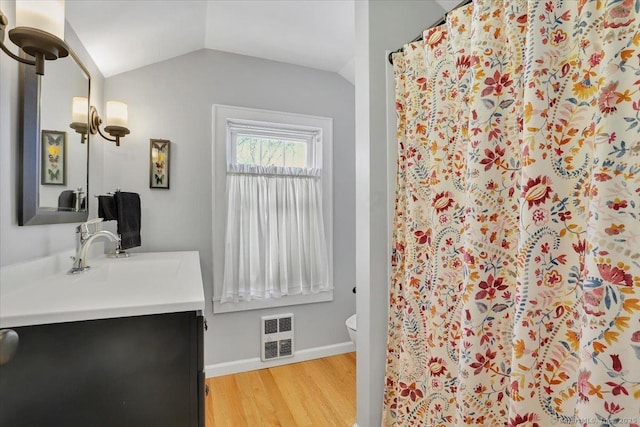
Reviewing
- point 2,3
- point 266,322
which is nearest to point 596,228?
point 2,3

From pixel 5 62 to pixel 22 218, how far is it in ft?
1.66

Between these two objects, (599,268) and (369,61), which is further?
(369,61)

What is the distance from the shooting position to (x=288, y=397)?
6.42 feet

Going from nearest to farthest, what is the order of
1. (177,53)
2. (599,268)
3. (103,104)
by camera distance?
(599,268) → (103,104) → (177,53)

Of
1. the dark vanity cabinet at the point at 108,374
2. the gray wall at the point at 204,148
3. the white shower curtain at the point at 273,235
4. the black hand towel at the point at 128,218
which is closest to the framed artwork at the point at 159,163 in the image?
the gray wall at the point at 204,148

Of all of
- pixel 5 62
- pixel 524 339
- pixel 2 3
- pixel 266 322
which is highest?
pixel 2 3

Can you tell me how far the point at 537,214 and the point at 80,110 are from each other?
1944 millimetres

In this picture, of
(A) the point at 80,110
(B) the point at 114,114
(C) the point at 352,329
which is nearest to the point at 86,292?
(A) the point at 80,110

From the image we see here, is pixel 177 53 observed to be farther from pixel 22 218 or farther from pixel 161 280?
pixel 161 280

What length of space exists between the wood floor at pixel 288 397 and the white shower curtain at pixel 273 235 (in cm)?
58

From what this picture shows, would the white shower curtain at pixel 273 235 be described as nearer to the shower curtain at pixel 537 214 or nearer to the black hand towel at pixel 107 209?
the black hand towel at pixel 107 209

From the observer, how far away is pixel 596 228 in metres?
0.58

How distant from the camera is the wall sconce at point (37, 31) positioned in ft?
2.78

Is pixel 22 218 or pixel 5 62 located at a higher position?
pixel 5 62
